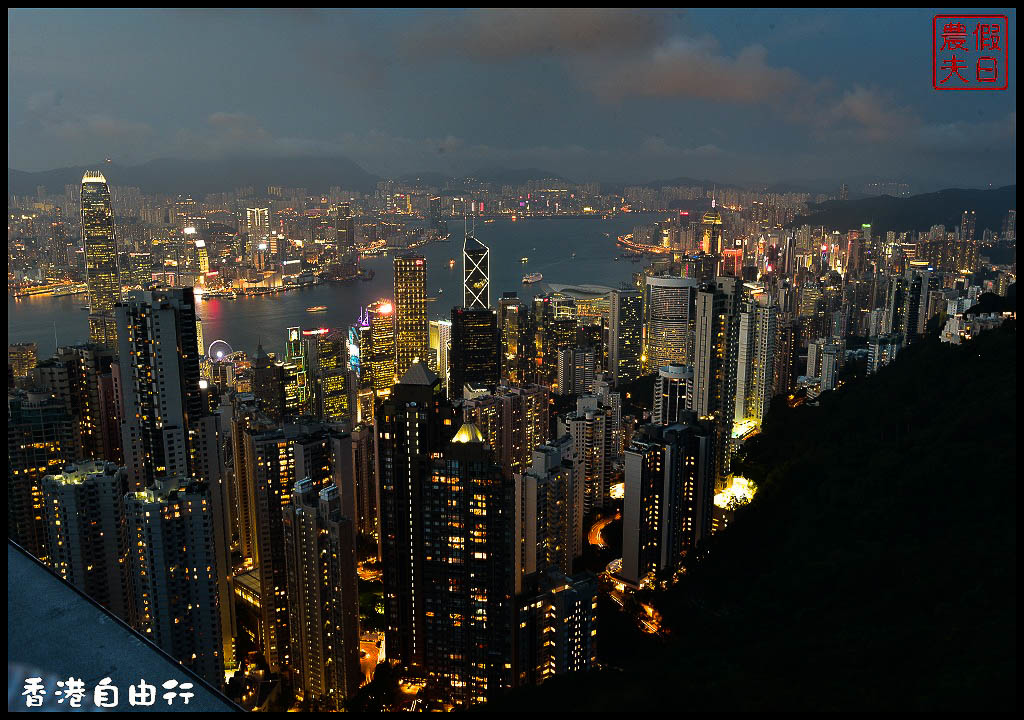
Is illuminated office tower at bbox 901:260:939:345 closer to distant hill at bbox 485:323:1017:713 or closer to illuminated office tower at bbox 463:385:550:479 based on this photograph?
distant hill at bbox 485:323:1017:713

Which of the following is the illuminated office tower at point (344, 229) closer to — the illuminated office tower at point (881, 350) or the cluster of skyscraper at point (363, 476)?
the cluster of skyscraper at point (363, 476)

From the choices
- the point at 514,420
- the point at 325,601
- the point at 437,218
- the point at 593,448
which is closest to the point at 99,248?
the point at 437,218

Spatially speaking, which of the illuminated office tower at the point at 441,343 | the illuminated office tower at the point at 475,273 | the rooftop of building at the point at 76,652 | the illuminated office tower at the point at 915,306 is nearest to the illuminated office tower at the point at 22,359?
the illuminated office tower at the point at 441,343

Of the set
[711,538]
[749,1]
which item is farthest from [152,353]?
[749,1]

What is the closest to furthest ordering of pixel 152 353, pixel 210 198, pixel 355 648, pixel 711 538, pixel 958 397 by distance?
1. pixel 355 648
2. pixel 958 397
3. pixel 711 538
4. pixel 152 353
5. pixel 210 198

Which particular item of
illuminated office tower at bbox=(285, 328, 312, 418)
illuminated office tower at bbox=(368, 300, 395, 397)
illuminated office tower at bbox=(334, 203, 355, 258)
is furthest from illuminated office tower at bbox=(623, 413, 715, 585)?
illuminated office tower at bbox=(334, 203, 355, 258)

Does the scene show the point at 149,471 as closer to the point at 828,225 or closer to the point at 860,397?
the point at 860,397
